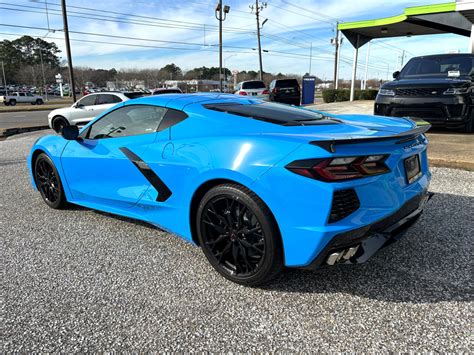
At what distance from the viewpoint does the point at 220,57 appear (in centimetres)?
3055

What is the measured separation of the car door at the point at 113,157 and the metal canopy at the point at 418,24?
1507 cm

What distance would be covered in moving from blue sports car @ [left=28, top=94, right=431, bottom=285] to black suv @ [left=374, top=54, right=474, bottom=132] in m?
4.70

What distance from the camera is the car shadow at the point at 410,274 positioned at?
247cm

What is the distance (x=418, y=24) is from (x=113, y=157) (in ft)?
66.6

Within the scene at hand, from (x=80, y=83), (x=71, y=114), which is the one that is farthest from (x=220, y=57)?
(x=80, y=83)

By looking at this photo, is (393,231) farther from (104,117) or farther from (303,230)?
(104,117)

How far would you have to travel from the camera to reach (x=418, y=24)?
62.1 feet

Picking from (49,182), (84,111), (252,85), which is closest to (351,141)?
(49,182)

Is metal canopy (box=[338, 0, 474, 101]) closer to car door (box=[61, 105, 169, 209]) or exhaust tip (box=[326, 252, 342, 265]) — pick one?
car door (box=[61, 105, 169, 209])

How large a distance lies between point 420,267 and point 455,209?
1.58 metres

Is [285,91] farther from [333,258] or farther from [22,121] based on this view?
[333,258]

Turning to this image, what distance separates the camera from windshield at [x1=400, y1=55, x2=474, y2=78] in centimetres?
781

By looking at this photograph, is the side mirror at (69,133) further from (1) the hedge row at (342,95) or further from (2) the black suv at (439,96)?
(1) the hedge row at (342,95)

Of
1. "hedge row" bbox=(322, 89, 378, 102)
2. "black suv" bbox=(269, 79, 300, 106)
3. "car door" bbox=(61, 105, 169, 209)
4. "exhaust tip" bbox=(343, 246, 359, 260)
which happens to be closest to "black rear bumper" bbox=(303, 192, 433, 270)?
"exhaust tip" bbox=(343, 246, 359, 260)
